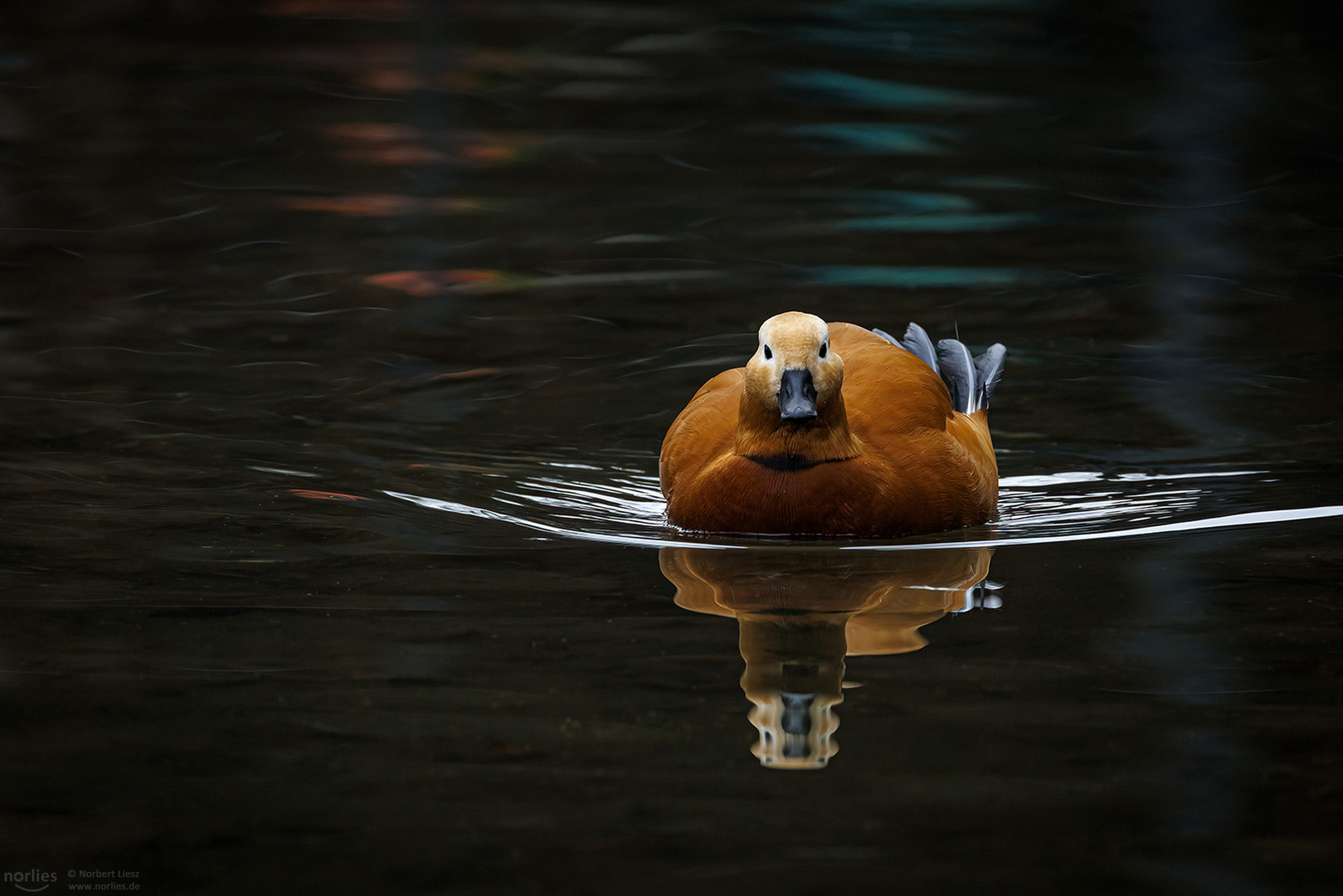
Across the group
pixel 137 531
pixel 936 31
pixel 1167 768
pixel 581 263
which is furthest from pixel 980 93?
pixel 1167 768

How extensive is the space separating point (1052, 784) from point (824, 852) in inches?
24.3

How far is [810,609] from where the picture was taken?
201 inches

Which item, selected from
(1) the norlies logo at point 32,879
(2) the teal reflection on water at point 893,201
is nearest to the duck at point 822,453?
(1) the norlies logo at point 32,879

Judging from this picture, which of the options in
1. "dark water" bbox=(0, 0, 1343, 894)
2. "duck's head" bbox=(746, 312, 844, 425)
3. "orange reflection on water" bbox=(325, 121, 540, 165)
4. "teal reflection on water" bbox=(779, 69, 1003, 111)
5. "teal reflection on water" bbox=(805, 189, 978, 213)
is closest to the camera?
"dark water" bbox=(0, 0, 1343, 894)

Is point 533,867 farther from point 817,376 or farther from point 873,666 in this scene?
point 817,376

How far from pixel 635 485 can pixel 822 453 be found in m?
1.37

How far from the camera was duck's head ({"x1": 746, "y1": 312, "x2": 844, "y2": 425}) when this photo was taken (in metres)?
5.65

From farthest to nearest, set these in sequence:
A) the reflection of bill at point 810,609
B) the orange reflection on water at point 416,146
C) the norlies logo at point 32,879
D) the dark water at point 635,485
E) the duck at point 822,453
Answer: the orange reflection on water at point 416,146 → the duck at point 822,453 → the reflection of bill at point 810,609 → the dark water at point 635,485 → the norlies logo at point 32,879

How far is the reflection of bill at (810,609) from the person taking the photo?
4180mm

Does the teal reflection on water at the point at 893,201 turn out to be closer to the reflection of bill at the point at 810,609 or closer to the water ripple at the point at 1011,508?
the water ripple at the point at 1011,508

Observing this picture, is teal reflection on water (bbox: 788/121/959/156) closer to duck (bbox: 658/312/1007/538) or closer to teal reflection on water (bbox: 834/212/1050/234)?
teal reflection on water (bbox: 834/212/1050/234)

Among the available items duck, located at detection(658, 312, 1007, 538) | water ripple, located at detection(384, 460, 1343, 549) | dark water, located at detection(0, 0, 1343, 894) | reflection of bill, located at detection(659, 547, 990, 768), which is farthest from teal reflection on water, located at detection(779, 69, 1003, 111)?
reflection of bill, located at detection(659, 547, 990, 768)

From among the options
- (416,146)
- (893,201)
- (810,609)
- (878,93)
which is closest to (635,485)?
(810,609)

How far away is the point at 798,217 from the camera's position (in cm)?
1191
